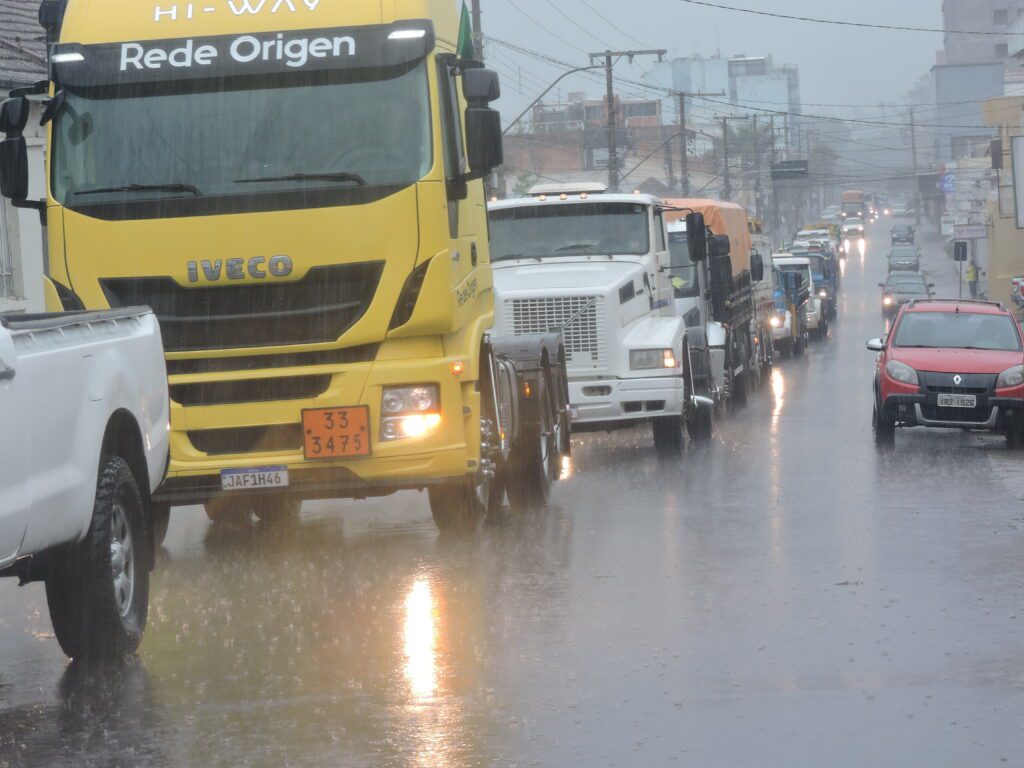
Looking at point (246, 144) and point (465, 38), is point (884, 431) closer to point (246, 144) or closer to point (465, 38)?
point (465, 38)

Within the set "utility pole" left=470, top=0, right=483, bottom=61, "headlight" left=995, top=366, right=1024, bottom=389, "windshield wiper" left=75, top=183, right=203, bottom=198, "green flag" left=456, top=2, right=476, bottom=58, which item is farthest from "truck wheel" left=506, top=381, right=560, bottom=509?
"utility pole" left=470, top=0, right=483, bottom=61

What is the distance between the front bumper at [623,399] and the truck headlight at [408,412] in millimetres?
7268

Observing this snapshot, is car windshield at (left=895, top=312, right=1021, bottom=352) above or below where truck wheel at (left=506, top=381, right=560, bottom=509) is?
above

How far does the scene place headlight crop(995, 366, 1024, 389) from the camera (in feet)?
62.8

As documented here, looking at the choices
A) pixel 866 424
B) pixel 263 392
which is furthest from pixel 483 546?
pixel 866 424

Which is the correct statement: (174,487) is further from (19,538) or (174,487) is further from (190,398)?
(19,538)

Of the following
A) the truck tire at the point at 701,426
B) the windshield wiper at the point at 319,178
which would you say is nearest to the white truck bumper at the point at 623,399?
the truck tire at the point at 701,426

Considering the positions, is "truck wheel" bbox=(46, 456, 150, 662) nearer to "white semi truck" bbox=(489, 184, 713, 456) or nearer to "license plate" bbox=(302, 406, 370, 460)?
"license plate" bbox=(302, 406, 370, 460)

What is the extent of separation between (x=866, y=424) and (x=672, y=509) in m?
9.59

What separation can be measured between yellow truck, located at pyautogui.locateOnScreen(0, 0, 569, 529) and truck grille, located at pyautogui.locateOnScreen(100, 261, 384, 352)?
12 millimetres

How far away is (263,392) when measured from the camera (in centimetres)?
1128

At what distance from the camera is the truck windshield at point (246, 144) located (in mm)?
11070

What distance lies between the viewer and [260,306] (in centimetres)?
1116

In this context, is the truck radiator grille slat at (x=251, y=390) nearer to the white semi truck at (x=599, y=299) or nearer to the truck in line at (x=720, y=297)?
the white semi truck at (x=599, y=299)
